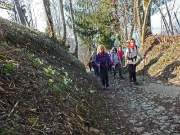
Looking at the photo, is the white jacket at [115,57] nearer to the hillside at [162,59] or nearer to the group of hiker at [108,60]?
the hillside at [162,59]

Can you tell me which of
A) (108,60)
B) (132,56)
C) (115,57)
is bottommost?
(108,60)

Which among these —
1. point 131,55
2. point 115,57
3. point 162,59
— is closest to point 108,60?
point 131,55

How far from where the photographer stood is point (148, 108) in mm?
7160

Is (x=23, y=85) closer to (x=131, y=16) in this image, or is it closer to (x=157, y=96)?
(x=157, y=96)

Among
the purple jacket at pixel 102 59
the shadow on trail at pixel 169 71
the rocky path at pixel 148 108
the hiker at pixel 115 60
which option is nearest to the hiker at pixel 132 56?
the rocky path at pixel 148 108

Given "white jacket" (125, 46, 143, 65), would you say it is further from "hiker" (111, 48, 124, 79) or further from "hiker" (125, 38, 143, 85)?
"hiker" (111, 48, 124, 79)

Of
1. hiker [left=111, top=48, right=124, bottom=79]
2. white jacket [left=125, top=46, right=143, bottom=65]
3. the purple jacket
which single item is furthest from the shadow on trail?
the purple jacket

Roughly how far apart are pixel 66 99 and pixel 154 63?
34.8 ft

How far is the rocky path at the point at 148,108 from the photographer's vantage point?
5.55 metres

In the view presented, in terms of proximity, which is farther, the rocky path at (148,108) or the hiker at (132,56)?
the hiker at (132,56)

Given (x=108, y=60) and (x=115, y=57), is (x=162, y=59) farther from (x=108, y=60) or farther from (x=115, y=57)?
(x=108, y=60)

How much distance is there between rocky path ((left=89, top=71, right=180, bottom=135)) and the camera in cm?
555

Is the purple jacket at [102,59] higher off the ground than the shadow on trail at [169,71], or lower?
higher

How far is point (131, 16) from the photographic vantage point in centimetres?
2323
